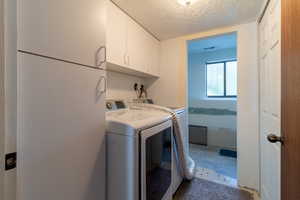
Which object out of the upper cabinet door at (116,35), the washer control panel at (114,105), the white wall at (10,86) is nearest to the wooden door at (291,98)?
the white wall at (10,86)

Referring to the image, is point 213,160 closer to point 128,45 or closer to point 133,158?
point 133,158

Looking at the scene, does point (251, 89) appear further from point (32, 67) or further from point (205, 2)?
point (32, 67)

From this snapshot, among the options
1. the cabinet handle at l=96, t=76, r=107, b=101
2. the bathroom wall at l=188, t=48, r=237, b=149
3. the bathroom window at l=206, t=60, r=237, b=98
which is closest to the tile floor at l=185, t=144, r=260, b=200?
the bathroom wall at l=188, t=48, r=237, b=149

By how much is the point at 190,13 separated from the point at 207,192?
2194 millimetres

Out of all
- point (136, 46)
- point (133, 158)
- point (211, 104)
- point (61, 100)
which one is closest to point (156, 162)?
point (133, 158)

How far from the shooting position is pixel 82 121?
3.10 feet

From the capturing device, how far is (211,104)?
3762 millimetres

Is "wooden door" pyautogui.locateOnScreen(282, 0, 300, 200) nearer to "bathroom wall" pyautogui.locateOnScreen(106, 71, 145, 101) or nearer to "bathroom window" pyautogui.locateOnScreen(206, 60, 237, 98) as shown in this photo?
"bathroom wall" pyautogui.locateOnScreen(106, 71, 145, 101)

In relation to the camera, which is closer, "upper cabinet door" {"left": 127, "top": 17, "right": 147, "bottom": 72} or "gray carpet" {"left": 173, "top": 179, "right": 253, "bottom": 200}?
"gray carpet" {"left": 173, "top": 179, "right": 253, "bottom": 200}

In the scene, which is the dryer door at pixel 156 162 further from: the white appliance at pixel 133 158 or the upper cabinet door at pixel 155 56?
the upper cabinet door at pixel 155 56

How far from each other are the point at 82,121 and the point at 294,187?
117cm

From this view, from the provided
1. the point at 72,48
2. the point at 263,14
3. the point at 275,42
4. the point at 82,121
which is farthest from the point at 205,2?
the point at 82,121

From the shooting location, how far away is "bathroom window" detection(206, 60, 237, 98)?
12.3 feet

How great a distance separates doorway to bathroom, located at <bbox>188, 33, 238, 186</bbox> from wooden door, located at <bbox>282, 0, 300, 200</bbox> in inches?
89.6
